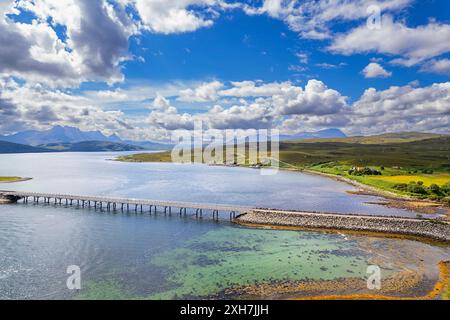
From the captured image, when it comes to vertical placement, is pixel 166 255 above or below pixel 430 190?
below

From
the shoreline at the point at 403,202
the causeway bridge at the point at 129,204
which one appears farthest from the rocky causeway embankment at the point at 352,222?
the shoreline at the point at 403,202

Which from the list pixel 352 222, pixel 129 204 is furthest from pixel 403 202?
pixel 129 204

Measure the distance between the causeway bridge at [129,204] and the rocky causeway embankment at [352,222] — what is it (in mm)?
4900

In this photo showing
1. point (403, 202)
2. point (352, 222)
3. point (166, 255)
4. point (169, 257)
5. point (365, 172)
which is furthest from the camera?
point (365, 172)

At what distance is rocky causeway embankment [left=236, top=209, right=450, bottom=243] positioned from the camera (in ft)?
169

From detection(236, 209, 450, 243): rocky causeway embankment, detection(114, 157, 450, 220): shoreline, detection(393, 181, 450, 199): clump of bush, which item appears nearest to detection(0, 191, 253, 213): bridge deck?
detection(236, 209, 450, 243): rocky causeway embankment

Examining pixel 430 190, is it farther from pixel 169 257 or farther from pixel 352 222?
pixel 169 257

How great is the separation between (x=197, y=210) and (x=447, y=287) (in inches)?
1745

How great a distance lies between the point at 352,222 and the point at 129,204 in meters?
50.5

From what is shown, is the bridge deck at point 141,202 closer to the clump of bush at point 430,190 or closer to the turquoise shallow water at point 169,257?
the turquoise shallow water at point 169,257

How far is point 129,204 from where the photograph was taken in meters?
79.1

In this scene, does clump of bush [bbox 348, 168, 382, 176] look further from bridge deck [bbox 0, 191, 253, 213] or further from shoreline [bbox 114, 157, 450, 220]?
bridge deck [bbox 0, 191, 253, 213]

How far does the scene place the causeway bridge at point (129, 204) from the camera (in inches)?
2544
